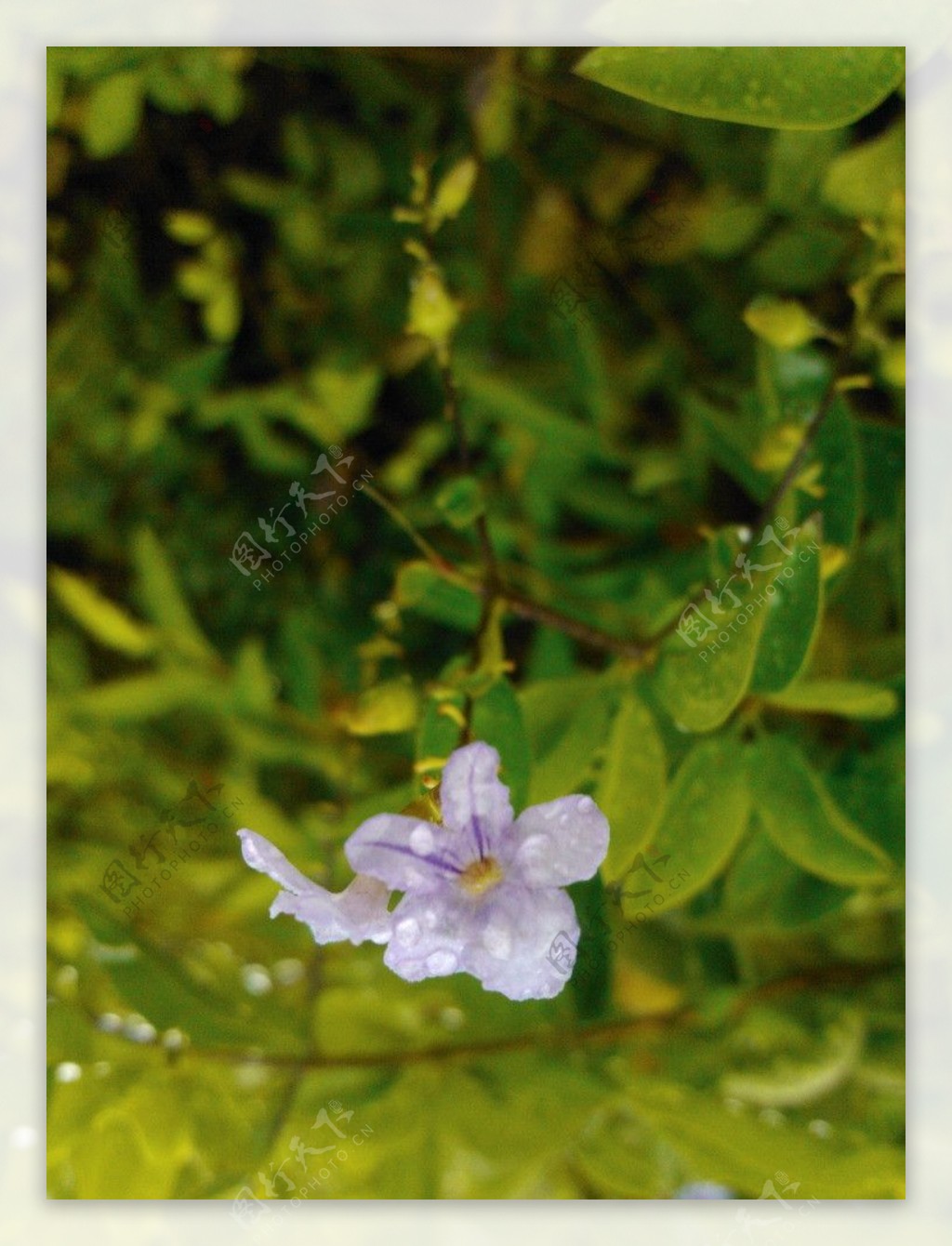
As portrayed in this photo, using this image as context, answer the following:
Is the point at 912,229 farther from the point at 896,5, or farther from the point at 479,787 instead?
the point at 479,787

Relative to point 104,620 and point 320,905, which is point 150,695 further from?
point 320,905

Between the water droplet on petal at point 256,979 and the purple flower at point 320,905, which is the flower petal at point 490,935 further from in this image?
the water droplet on petal at point 256,979

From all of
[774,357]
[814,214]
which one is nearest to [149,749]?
[774,357]

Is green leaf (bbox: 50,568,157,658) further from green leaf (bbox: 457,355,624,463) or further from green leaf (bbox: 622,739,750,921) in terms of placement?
green leaf (bbox: 622,739,750,921)

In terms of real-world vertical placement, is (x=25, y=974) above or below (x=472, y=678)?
below

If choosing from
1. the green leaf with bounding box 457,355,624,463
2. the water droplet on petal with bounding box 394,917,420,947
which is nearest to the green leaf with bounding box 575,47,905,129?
the green leaf with bounding box 457,355,624,463

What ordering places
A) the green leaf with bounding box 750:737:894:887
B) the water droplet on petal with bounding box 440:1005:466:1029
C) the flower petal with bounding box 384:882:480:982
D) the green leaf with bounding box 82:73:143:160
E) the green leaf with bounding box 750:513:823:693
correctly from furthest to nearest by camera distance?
the water droplet on petal with bounding box 440:1005:466:1029
the green leaf with bounding box 82:73:143:160
the green leaf with bounding box 750:737:894:887
the green leaf with bounding box 750:513:823:693
the flower petal with bounding box 384:882:480:982

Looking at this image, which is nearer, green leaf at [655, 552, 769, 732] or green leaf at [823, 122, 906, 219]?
green leaf at [655, 552, 769, 732]

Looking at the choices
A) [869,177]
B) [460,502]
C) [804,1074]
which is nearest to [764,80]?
[869,177]
